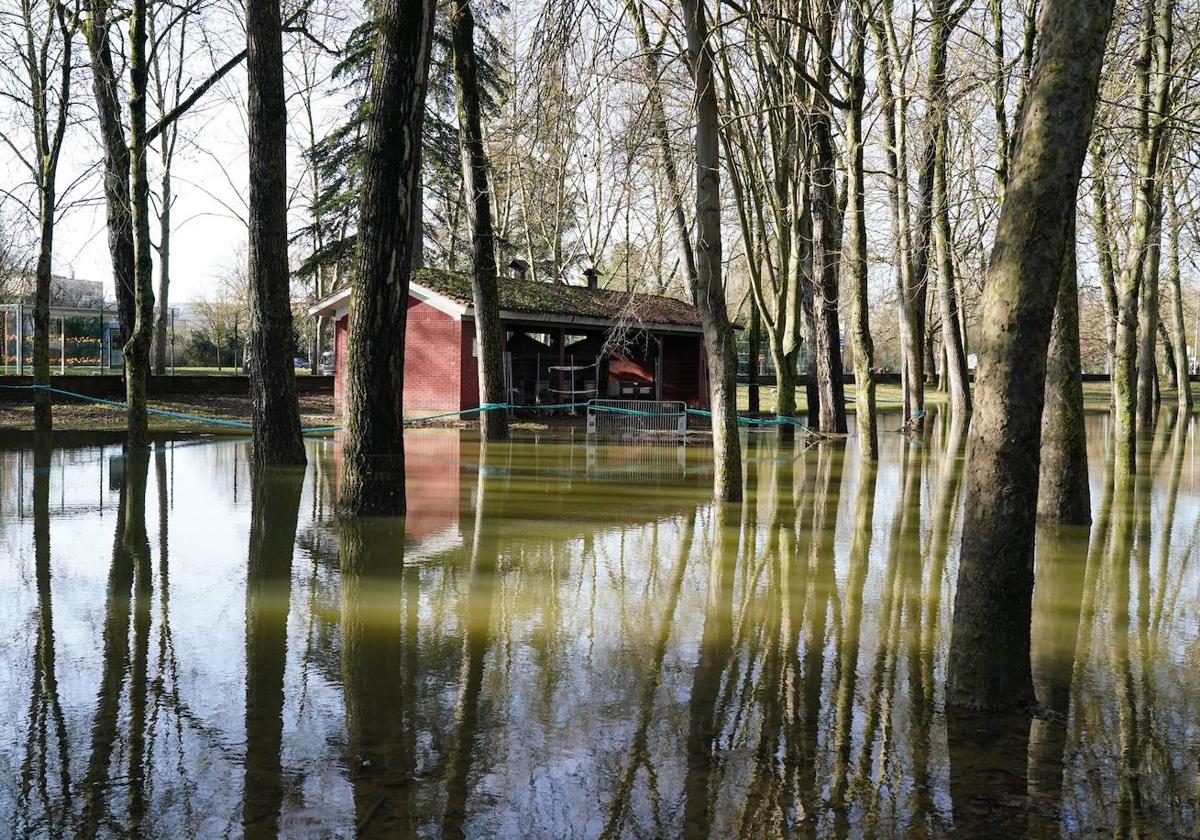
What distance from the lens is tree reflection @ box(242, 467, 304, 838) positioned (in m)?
4.00

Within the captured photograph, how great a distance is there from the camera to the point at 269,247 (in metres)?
14.0

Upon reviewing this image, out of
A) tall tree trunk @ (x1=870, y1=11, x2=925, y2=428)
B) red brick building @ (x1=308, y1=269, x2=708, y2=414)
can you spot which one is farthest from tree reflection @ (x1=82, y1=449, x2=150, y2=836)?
red brick building @ (x1=308, y1=269, x2=708, y2=414)

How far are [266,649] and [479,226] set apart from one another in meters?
15.2

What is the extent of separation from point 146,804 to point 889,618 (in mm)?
4709

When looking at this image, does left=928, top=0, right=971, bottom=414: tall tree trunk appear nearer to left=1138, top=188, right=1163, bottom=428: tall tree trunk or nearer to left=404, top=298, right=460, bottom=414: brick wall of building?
left=1138, top=188, right=1163, bottom=428: tall tree trunk

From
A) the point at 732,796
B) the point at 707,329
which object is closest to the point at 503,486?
the point at 707,329

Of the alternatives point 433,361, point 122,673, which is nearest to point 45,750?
point 122,673

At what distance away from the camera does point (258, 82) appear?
1341 centimetres

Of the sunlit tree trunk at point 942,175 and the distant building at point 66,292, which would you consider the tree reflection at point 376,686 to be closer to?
the sunlit tree trunk at point 942,175

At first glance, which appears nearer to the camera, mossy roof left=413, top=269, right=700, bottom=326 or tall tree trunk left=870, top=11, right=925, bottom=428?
tall tree trunk left=870, top=11, right=925, bottom=428

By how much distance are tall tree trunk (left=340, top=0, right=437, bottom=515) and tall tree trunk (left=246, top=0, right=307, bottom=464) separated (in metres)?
3.72

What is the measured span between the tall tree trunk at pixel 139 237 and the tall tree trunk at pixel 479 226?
5.26 meters

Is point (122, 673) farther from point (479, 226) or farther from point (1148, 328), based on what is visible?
point (1148, 328)

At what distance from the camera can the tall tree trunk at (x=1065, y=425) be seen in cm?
1047
